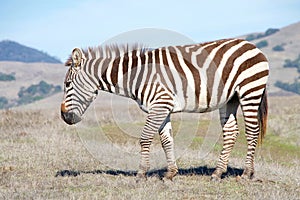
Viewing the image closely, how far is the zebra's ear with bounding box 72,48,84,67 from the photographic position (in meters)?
9.68

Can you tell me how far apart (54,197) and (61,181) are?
1276 millimetres

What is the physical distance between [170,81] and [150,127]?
98 cm

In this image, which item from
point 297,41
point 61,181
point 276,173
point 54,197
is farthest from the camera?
point 297,41

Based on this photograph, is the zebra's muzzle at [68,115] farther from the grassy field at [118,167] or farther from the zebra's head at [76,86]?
the grassy field at [118,167]

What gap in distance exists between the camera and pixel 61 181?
8953 mm

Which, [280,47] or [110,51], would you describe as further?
[280,47]

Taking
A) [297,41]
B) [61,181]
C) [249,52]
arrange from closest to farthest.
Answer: [61,181] → [249,52] → [297,41]

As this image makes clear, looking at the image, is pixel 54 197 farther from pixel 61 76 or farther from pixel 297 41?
pixel 297 41

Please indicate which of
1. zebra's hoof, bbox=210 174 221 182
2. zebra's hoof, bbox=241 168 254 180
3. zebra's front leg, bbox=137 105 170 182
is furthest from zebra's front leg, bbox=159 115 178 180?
zebra's hoof, bbox=241 168 254 180

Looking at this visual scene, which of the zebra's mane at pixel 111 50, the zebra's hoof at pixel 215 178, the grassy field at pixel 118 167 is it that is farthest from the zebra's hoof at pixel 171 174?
the zebra's mane at pixel 111 50

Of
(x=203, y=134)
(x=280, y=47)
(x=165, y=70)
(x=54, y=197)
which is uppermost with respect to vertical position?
(x=165, y=70)

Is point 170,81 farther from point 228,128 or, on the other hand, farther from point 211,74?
point 228,128

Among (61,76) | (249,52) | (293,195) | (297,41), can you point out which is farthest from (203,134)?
(297,41)

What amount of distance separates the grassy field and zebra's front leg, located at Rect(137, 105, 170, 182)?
0.29 m
